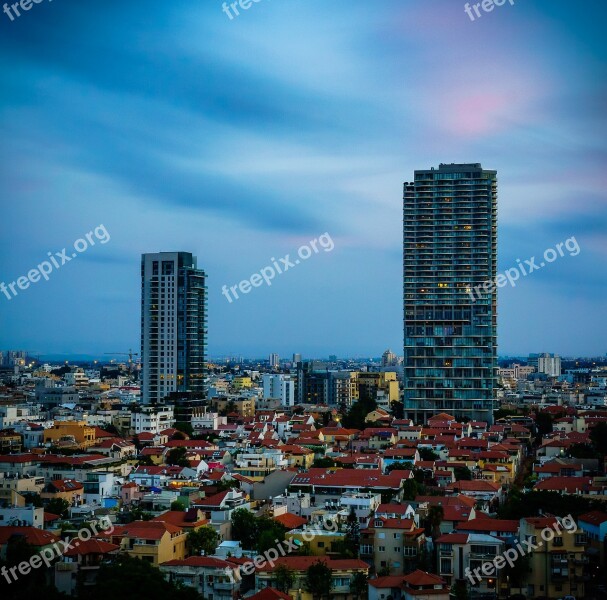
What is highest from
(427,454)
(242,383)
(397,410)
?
(242,383)

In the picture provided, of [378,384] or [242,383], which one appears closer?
[378,384]

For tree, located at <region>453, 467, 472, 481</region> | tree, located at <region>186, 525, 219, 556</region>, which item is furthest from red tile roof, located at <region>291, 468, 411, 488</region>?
tree, located at <region>186, 525, 219, 556</region>

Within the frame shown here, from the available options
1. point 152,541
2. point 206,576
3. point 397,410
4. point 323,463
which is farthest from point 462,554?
point 397,410

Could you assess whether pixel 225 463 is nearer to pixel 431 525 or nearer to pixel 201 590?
pixel 431 525

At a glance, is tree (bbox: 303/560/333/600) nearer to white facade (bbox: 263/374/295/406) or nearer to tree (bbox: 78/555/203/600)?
tree (bbox: 78/555/203/600)

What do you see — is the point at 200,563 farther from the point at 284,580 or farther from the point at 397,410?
the point at 397,410

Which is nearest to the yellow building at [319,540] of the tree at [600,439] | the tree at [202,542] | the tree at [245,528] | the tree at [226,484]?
the tree at [245,528]
